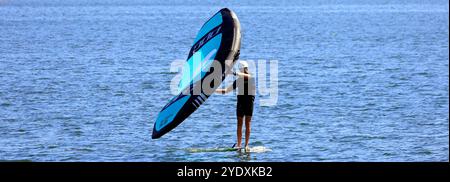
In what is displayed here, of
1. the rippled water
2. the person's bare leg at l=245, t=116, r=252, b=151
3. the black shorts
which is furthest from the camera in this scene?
the rippled water

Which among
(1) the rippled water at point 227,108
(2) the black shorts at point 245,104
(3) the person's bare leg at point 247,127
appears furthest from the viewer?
(1) the rippled water at point 227,108

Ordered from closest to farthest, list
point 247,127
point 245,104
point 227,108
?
1. point 245,104
2. point 247,127
3. point 227,108

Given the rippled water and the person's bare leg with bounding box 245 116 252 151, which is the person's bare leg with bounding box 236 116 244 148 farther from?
the rippled water

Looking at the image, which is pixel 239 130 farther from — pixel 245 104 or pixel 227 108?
pixel 227 108

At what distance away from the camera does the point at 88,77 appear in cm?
3556

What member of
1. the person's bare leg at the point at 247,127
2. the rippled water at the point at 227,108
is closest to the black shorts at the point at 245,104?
the person's bare leg at the point at 247,127

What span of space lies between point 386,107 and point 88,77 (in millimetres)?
12670

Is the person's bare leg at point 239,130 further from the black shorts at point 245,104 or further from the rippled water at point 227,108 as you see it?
the rippled water at point 227,108

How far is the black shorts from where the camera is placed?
18141 millimetres

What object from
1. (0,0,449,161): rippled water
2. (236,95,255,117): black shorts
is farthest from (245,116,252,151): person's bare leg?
(0,0,449,161): rippled water

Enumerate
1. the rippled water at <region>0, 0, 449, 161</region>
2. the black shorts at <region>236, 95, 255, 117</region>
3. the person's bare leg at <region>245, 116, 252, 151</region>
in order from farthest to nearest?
the rippled water at <region>0, 0, 449, 161</region>, the person's bare leg at <region>245, 116, 252, 151</region>, the black shorts at <region>236, 95, 255, 117</region>

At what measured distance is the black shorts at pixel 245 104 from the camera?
18.1m

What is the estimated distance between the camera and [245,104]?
18.3m

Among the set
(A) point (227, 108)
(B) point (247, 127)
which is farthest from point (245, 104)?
(A) point (227, 108)
